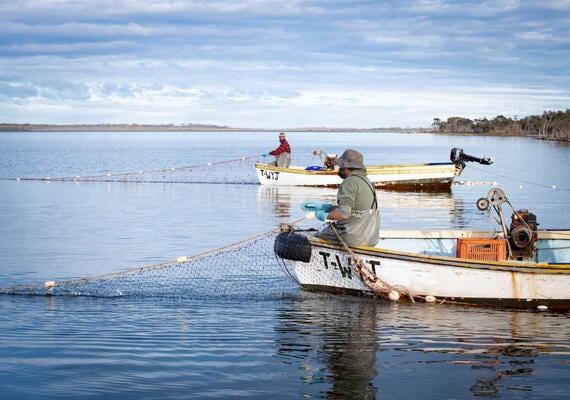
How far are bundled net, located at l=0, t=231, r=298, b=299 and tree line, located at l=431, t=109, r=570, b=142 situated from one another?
89419 mm

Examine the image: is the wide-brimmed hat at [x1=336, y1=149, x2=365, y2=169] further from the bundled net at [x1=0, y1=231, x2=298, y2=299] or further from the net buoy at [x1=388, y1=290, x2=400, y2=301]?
the bundled net at [x1=0, y1=231, x2=298, y2=299]

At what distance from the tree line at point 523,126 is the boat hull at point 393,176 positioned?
226 ft

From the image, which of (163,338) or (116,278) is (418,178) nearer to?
(116,278)

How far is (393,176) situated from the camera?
3494 cm

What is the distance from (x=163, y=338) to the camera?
33.4 ft

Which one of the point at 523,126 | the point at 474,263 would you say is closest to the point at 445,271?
the point at 474,263

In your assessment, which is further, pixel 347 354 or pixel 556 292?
pixel 556 292

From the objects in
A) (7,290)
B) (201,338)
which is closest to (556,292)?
(201,338)

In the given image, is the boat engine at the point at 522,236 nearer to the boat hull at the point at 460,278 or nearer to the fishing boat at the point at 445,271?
the fishing boat at the point at 445,271

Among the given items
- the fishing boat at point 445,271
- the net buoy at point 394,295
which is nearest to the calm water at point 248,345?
the net buoy at point 394,295

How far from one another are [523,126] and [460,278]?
142 meters

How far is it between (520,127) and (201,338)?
138 m

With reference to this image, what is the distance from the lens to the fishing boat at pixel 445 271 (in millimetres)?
11773

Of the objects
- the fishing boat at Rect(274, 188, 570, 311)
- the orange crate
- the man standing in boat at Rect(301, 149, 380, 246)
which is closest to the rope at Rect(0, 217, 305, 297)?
the fishing boat at Rect(274, 188, 570, 311)
